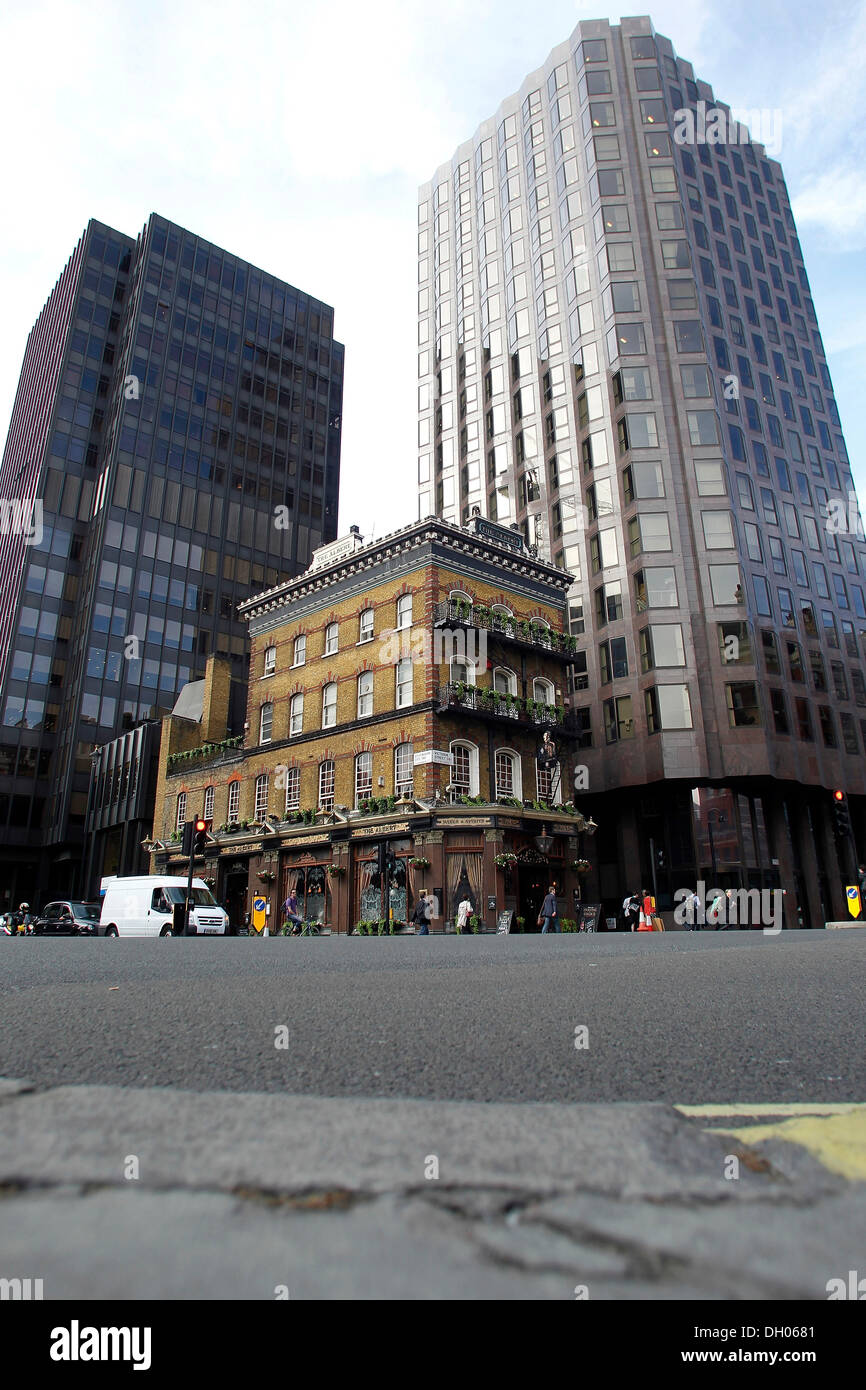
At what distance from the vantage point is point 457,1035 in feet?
10.2

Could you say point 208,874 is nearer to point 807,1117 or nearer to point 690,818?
point 690,818

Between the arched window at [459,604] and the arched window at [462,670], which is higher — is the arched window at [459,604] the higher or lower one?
the higher one

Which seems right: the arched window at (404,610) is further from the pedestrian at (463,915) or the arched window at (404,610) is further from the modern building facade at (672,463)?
the modern building facade at (672,463)

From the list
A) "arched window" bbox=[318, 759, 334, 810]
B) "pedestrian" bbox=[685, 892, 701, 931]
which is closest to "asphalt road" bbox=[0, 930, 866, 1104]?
"arched window" bbox=[318, 759, 334, 810]

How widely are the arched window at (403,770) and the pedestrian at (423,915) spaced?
3.98m

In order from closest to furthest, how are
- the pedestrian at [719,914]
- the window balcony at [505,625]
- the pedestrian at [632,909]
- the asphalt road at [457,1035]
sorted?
the asphalt road at [457,1035] → the window balcony at [505,625] → the pedestrian at [632,909] → the pedestrian at [719,914]

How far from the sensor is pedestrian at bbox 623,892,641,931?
31219mm

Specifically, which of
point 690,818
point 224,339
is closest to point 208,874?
point 690,818

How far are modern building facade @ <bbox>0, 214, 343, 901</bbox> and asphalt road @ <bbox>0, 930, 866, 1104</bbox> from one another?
51292 millimetres

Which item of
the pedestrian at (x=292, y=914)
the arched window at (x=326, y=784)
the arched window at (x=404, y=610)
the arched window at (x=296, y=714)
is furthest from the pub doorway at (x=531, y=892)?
the arched window at (x=296, y=714)

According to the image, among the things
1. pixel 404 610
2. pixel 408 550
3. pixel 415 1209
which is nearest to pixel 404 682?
pixel 404 610

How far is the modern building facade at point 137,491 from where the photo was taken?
55281 millimetres

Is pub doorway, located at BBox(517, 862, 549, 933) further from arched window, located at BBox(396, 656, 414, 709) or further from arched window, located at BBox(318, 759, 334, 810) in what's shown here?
arched window, located at BBox(318, 759, 334, 810)
